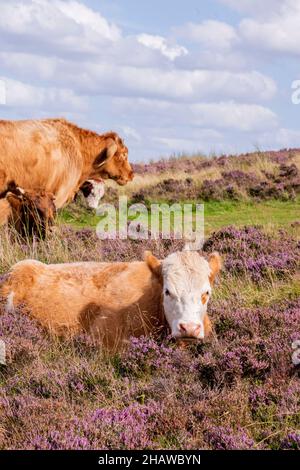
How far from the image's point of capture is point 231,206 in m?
20.2

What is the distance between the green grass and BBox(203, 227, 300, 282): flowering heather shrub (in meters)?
3.96

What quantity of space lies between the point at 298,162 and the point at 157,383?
2128 cm

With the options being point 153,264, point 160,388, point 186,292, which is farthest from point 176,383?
point 153,264

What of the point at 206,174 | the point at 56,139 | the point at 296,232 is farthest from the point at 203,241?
the point at 206,174

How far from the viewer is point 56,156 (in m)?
14.3

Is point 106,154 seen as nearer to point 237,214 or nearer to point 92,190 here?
point 92,190

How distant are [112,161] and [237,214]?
405cm

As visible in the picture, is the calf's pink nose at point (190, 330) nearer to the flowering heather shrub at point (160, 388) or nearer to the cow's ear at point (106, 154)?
the flowering heather shrub at point (160, 388)

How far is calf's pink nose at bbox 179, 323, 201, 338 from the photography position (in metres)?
6.41

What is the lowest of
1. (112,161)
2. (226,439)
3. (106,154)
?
(226,439)

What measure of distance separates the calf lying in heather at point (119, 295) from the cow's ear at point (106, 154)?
25.4 feet
